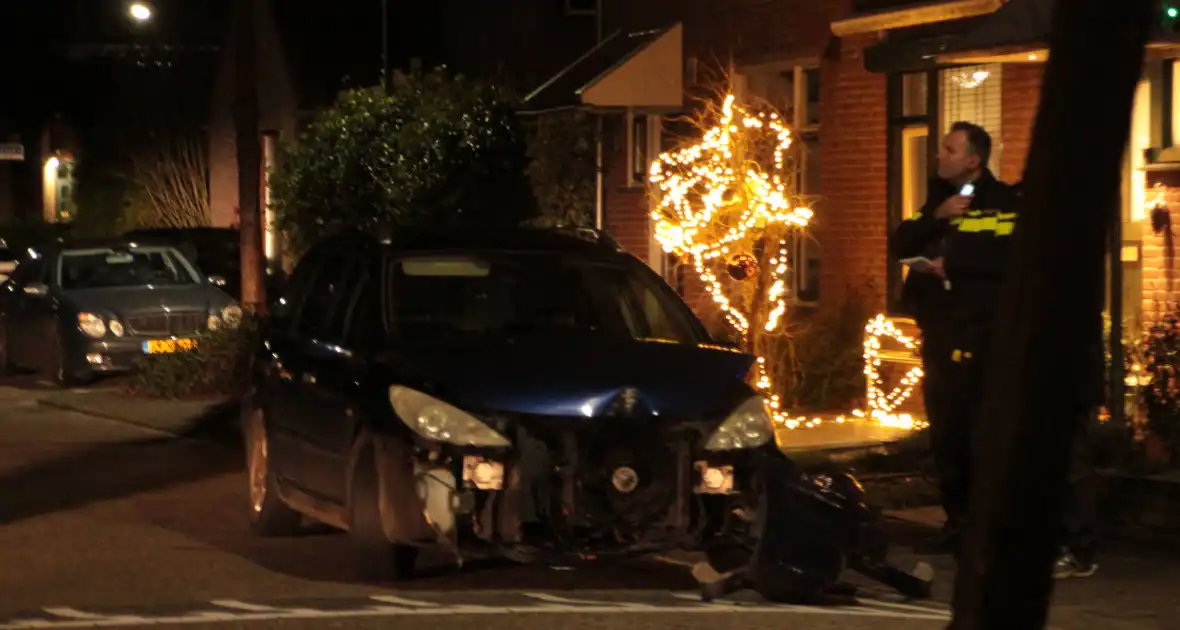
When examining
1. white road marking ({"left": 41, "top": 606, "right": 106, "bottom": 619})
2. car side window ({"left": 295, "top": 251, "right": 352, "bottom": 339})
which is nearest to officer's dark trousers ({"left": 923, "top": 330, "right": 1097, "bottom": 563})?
car side window ({"left": 295, "top": 251, "right": 352, "bottom": 339})

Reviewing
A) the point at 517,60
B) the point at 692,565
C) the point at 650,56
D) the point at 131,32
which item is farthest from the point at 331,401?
the point at 131,32

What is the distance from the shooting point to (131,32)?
45.2 metres

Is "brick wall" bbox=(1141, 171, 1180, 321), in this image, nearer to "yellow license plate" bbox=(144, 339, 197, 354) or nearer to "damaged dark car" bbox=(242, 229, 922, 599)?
"damaged dark car" bbox=(242, 229, 922, 599)

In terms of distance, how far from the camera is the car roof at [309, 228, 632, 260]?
9.72m

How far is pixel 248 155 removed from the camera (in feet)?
62.2

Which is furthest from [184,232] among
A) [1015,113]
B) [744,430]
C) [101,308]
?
[744,430]

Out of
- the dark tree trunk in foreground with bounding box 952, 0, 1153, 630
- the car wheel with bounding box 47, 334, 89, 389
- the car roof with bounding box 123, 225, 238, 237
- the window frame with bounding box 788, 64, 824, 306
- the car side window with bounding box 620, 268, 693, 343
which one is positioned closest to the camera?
the dark tree trunk in foreground with bounding box 952, 0, 1153, 630

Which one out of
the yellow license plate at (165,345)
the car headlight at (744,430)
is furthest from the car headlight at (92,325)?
the car headlight at (744,430)

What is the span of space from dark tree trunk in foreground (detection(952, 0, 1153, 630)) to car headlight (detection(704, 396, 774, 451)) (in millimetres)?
4016

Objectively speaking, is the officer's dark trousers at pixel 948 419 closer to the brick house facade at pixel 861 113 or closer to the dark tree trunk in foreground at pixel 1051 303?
the brick house facade at pixel 861 113

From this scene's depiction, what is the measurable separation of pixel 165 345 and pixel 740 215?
22.2 ft

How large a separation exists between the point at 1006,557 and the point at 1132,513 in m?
6.37

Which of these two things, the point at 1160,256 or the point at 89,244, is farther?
the point at 89,244

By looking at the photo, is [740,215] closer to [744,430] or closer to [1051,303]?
[744,430]
